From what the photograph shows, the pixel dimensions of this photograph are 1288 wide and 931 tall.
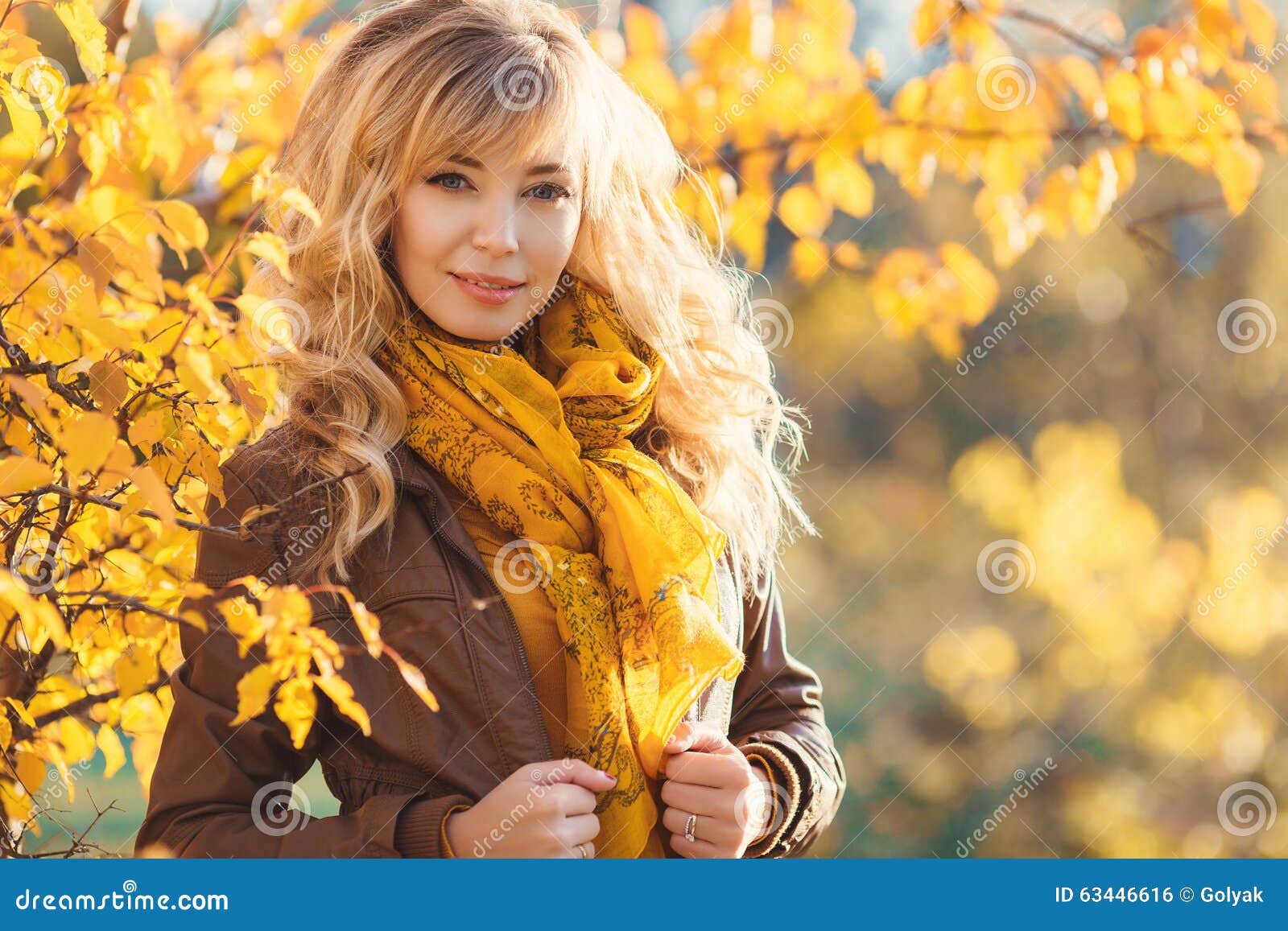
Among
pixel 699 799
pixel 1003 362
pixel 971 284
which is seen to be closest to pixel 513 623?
pixel 699 799

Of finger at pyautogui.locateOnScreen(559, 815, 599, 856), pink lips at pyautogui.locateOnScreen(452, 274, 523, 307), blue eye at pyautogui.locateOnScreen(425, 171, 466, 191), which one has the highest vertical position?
blue eye at pyautogui.locateOnScreen(425, 171, 466, 191)


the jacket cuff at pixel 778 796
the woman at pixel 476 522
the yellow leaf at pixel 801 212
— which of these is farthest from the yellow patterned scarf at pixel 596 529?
the yellow leaf at pixel 801 212

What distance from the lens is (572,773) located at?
1.31 metres

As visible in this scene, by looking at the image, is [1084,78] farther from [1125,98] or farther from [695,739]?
[695,739]

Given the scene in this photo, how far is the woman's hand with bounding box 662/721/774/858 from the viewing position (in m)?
1.39

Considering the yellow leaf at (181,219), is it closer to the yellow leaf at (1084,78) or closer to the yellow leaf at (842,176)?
the yellow leaf at (842,176)

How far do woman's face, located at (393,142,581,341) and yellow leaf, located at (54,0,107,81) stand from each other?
34 cm

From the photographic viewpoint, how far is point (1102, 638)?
5.57 meters

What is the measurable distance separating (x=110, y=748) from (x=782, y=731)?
0.86m

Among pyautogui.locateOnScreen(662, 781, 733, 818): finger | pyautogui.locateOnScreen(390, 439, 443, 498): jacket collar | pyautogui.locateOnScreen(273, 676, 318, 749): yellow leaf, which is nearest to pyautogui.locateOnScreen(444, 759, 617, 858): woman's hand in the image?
pyautogui.locateOnScreen(662, 781, 733, 818): finger

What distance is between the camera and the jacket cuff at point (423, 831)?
4.19 ft

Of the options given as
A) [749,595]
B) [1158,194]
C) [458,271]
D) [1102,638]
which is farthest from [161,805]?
[1158,194]

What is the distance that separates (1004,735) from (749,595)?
4.64 m

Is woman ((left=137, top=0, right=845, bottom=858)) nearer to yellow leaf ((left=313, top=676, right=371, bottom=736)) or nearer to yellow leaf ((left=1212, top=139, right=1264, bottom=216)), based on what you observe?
yellow leaf ((left=313, top=676, right=371, bottom=736))
